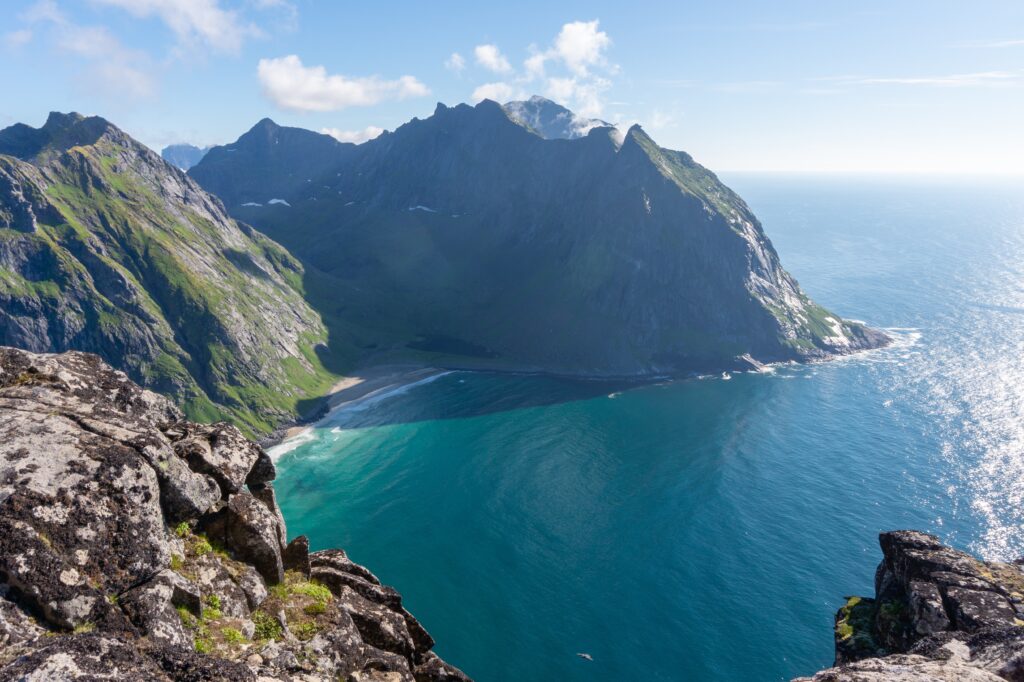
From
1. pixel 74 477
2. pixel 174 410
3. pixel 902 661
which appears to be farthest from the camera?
pixel 174 410

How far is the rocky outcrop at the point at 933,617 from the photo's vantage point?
18.3 m

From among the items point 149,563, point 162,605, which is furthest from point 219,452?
point 162,605

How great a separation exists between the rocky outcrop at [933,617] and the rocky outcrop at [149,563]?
51.2 ft

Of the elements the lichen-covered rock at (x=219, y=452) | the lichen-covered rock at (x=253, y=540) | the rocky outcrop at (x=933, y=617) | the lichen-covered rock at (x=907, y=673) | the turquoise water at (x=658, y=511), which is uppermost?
the lichen-covered rock at (x=219, y=452)

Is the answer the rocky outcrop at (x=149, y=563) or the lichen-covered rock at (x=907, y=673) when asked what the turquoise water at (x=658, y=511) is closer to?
the rocky outcrop at (x=149, y=563)

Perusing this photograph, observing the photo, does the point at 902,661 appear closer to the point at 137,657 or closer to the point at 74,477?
the point at 137,657

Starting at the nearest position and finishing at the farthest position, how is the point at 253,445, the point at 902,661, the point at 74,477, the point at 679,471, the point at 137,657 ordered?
the point at 137,657
the point at 74,477
the point at 902,661
the point at 253,445
the point at 679,471

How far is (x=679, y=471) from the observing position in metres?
149

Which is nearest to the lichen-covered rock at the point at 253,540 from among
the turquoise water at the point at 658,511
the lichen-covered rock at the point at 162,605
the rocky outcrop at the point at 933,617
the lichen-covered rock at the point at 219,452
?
the lichen-covered rock at the point at 219,452

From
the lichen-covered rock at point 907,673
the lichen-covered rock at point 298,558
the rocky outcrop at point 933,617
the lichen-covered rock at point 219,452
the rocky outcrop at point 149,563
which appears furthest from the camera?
the lichen-covered rock at point 298,558

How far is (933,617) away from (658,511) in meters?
106

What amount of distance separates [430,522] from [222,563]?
11544cm

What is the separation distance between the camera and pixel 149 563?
14938 mm

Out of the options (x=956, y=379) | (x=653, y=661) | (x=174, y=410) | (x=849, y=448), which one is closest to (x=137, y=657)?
(x=174, y=410)
